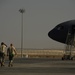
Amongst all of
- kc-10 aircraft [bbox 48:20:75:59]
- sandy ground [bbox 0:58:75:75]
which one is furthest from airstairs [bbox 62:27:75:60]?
sandy ground [bbox 0:58:75:75]

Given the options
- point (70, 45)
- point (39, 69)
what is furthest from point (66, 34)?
point (39, 69)

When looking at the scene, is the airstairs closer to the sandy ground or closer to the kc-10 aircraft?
the kc-10 aircraft

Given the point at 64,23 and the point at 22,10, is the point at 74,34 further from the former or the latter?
the point at 22,10

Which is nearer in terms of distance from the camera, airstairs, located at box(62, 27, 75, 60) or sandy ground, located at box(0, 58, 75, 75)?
sandy ground, located at box(0, 58, 75, 75)

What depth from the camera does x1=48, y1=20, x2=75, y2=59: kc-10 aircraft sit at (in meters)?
47.1

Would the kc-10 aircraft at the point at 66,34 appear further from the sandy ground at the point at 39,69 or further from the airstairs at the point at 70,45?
the sandy ground at the point at 39,69

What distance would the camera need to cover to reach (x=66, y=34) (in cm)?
4744

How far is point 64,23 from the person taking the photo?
47.9 m

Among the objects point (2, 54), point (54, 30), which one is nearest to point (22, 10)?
point (54, 30)

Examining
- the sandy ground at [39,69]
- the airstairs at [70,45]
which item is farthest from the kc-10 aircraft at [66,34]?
the sandy ground at [39,69]

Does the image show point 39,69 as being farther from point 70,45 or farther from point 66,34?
point 70,45

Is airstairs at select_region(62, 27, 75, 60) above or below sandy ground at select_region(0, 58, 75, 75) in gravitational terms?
above

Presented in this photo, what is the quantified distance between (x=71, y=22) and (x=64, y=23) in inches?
34.1

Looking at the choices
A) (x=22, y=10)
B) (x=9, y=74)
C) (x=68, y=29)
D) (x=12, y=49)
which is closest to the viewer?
(x=9, y=74)
